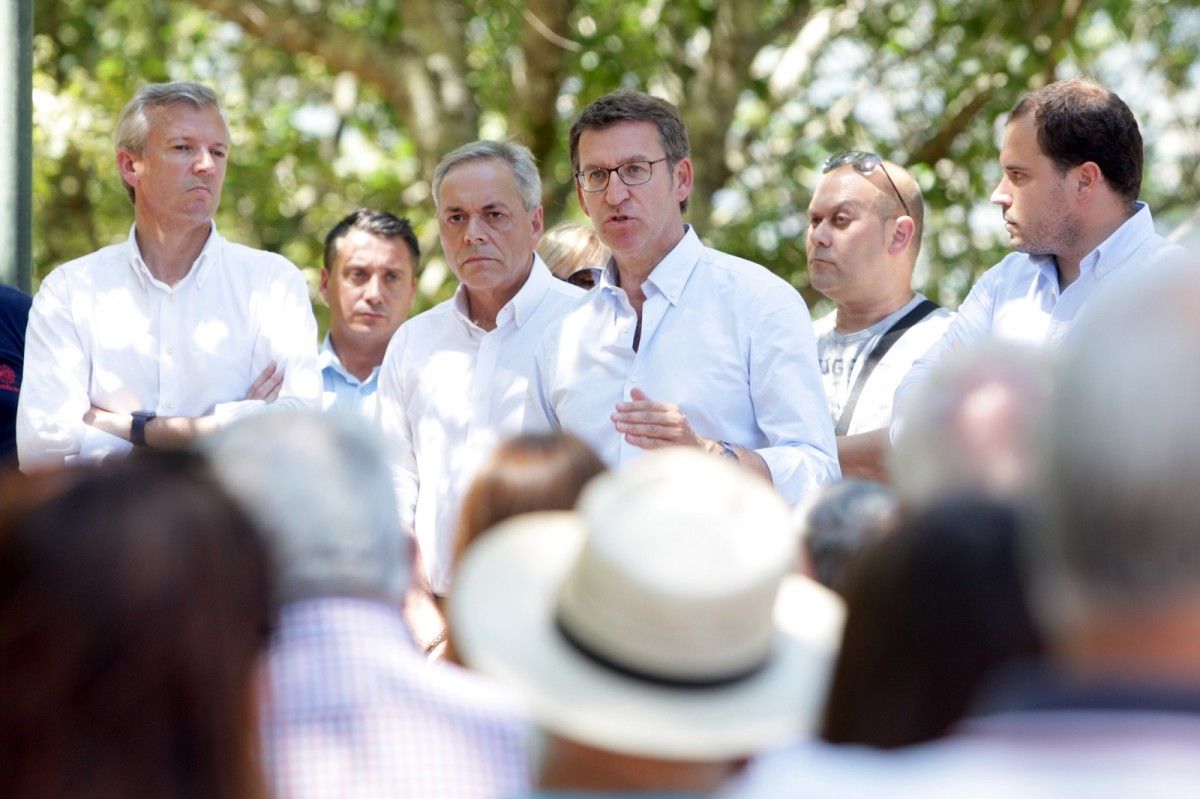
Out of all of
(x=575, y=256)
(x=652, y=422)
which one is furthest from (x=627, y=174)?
(x=575, y=256)

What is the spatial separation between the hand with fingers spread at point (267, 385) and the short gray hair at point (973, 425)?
3106mm

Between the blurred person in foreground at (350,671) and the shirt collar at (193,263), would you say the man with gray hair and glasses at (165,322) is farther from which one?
the blurred person in foreground at (350,671)

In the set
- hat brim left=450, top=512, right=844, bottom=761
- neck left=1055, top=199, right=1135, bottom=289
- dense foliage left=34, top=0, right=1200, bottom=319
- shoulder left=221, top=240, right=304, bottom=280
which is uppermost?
dense foliage left=34, top=0, right=1200, bottom=319

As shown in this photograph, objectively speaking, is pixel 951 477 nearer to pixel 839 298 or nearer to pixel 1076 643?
pixel 1076 643

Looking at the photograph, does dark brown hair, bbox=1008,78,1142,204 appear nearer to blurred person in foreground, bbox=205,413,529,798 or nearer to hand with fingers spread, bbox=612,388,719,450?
hand with fingers spread, bbox=612,388,719,450

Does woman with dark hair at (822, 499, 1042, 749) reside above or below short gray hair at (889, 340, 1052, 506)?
below

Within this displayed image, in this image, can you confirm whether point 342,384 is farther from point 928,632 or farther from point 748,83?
point 928,632

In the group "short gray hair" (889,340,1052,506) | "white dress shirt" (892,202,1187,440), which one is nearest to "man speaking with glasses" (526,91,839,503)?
"white dress shirt" (892,202,1187,440)

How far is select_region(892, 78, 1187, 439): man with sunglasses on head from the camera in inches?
182

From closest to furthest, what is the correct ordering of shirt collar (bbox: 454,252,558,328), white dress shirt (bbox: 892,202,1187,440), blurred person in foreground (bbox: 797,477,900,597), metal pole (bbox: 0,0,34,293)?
blurred person in foreground (bbox: 797,477,900,597)
white dress shirt (bbox: 892,202,1187,440)
shirt collar (bbox: 454,252,558,328)
metal pole (bbox: 0,0,34,293)

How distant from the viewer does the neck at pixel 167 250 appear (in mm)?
5152

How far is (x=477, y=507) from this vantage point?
2.54 meters

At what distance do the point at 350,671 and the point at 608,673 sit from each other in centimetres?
41

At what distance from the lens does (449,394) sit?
17.1ft
